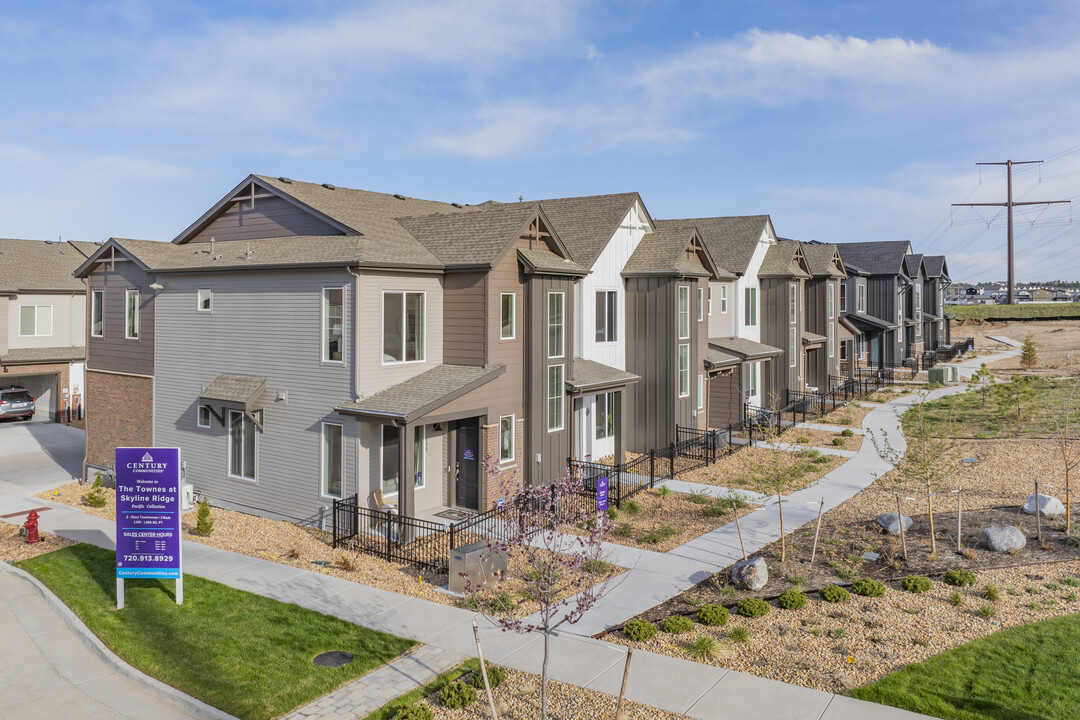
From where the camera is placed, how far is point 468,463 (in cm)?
1975

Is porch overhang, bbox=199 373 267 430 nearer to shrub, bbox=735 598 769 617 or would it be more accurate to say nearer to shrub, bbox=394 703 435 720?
shrub, bbox=394 703 435 720

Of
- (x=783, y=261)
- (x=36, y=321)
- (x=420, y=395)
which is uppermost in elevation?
(x=783, y=261)

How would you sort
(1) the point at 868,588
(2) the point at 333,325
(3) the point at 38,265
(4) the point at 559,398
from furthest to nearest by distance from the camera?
1. (3) the point at 38,265
2. (4) the point at 559,398
3. (2) the point at 333,325
4. (1) the point at 868,588

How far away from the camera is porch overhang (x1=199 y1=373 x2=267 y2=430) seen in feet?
63.2

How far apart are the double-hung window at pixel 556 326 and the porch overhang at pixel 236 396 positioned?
7921 millimetres

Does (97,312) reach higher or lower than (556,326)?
higher

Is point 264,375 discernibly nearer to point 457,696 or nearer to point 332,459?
point 332,459

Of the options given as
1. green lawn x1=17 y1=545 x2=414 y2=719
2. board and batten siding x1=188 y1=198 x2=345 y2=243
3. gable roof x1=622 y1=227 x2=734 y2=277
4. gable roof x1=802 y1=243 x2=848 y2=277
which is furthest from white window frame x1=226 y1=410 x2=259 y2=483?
gable roof x1=802 y1=243 x2=848 y2=277

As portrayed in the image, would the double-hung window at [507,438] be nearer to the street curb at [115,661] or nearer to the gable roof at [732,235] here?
the street curb at [115,661]

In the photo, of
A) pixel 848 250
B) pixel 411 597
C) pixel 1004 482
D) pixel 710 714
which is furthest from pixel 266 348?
pixel 848 250

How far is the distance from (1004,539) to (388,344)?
46.7 ft

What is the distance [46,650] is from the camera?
476 inches

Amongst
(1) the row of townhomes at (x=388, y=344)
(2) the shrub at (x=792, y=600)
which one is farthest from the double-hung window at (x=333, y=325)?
(2) the shrub at (x=792, y=600)

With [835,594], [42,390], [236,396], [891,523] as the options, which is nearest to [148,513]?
[236,396]
